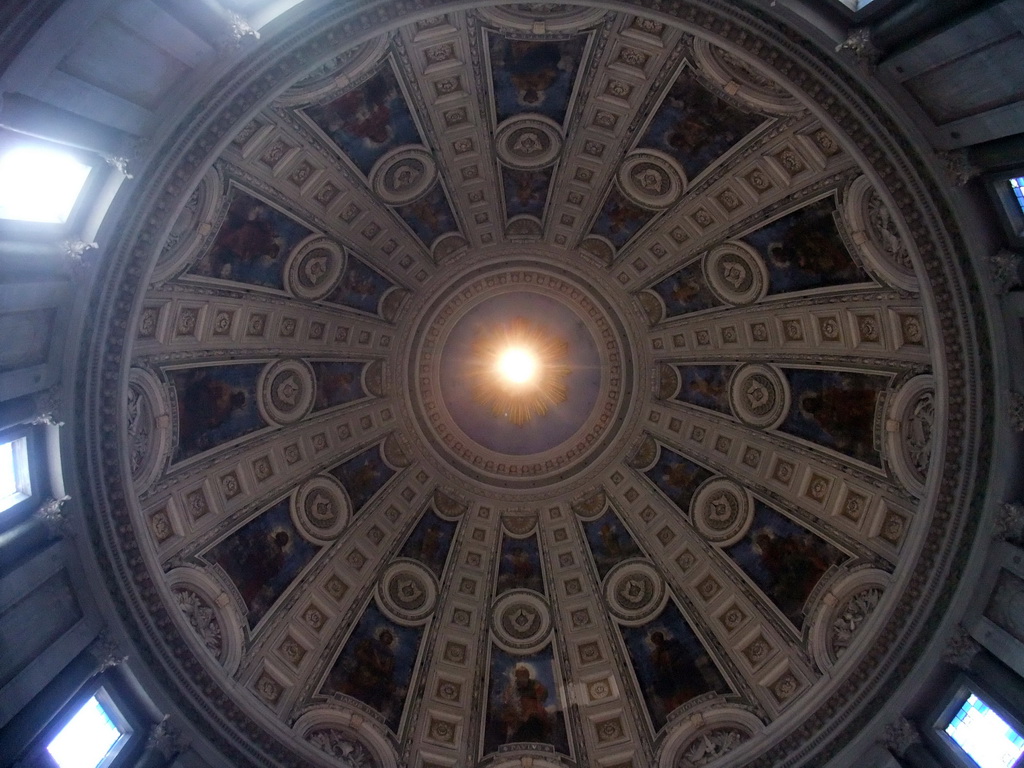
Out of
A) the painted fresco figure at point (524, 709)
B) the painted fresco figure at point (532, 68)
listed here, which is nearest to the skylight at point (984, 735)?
the painted fresco figure at point (524, 709)

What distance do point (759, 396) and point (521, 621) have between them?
981 cm

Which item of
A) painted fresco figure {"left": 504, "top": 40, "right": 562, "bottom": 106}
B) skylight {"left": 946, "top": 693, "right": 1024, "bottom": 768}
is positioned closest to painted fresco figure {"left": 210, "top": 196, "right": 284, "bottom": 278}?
painted fresco figure {"left": 504, "top": 40, "right": 562, "bottom": 106}

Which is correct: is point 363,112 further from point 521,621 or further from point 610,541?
point 521,621

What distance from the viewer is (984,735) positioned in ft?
47.8

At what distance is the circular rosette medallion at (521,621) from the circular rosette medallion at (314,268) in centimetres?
1082

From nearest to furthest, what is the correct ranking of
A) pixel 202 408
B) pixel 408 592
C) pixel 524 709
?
pixel 202 408 → pixel 524 709 → pixel 408 592

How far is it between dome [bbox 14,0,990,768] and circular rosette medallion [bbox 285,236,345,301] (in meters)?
0.09

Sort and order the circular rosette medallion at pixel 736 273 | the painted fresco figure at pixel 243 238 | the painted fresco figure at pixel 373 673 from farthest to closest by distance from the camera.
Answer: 1. the circular rosette medallion at pixel 736 273
2. the painted fresco figure at pixel 373 673
3. the painted fresco figure at pixel 243 238

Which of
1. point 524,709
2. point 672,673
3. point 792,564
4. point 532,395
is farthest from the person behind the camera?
point 532,395

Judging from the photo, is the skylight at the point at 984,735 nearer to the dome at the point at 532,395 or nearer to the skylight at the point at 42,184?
the dome at the point at 532,395

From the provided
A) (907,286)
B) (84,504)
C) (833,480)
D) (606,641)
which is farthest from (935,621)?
(84,504)

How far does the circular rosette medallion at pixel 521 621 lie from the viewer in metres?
23.2

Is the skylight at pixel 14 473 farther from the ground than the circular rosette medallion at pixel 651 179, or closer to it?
closer to it

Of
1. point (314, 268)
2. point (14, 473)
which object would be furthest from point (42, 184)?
point (314, 268)
